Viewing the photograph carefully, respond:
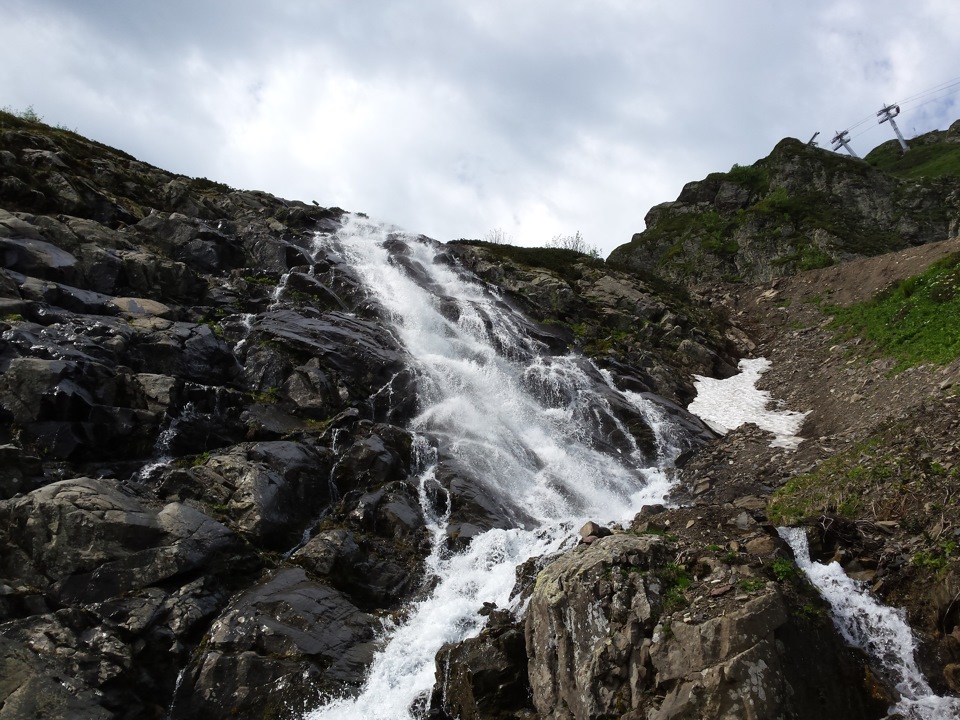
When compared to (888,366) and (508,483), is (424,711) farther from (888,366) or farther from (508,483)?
(888,366)

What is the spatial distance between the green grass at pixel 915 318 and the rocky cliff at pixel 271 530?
5986 millimetres

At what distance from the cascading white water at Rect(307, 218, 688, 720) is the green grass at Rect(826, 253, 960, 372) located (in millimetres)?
9033

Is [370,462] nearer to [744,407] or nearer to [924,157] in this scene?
[744,407]

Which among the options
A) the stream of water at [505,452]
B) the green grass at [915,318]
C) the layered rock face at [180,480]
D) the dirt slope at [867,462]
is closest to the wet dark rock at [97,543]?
the layered rock face at [180,480]

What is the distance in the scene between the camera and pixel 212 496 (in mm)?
14781

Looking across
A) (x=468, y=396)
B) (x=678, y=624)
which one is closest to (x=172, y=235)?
(x=468, y=396)

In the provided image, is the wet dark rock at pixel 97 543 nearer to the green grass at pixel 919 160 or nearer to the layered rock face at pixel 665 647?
the layered rock face at pixel 665 647

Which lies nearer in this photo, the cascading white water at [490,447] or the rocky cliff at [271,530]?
the rocky cliff at [271,530]

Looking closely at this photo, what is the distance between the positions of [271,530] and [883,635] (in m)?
12.8

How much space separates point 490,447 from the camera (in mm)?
19859

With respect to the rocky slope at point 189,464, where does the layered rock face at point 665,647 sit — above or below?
below

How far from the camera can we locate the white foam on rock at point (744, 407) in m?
21.9

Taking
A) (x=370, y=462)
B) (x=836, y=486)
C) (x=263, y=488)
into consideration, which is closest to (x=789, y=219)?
(x=836, y=486)

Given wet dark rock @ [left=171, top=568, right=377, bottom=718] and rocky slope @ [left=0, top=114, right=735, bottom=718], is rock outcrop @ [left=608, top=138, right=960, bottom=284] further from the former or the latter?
wet dark rock @ [left=171, top=568, right=377, bottom=718]
